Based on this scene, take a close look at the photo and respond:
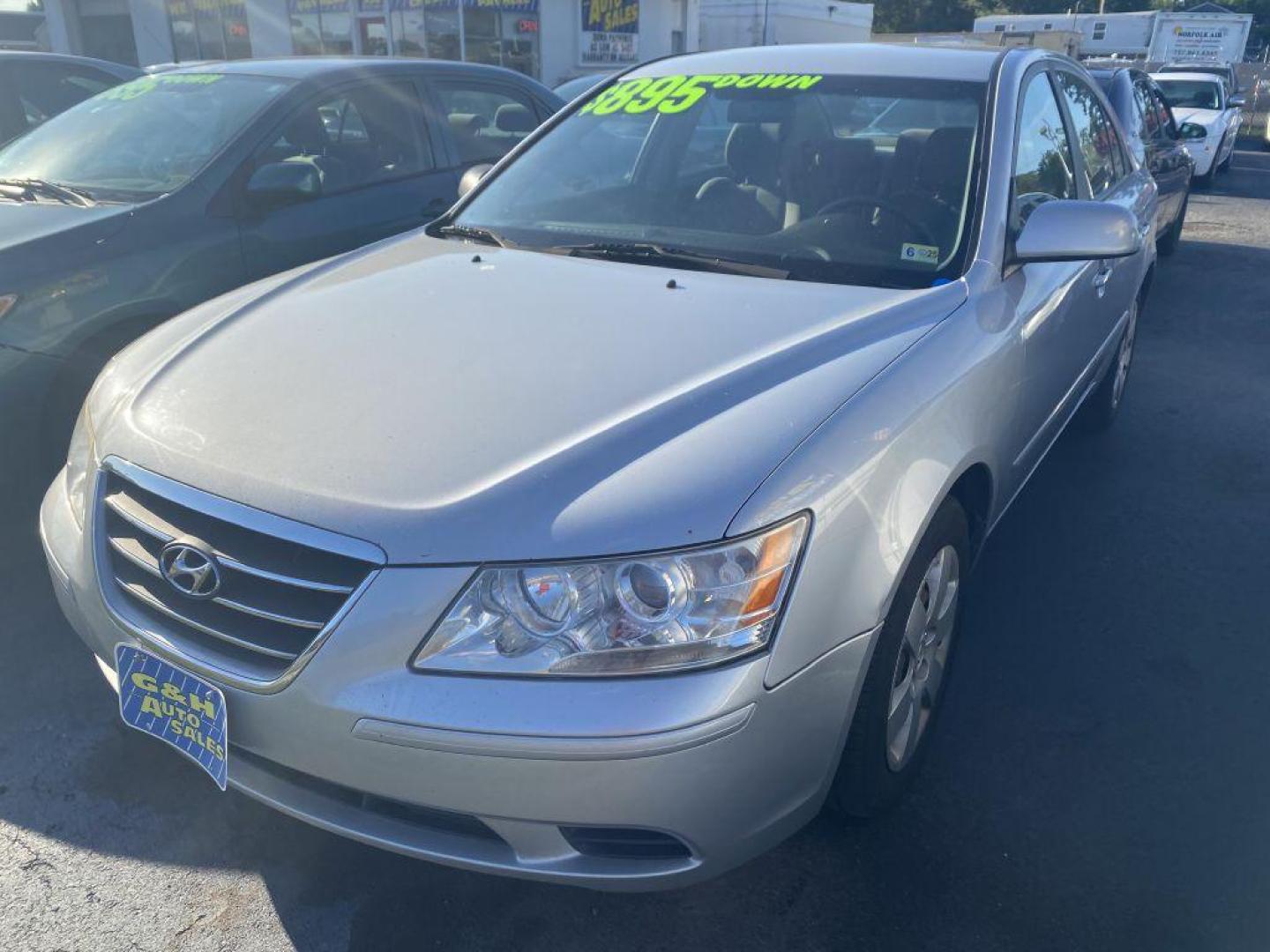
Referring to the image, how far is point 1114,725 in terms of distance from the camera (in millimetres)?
2807

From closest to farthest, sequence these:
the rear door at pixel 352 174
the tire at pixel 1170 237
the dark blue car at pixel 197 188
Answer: the dark blue car at pixel 197 188 < the rear door at pixel 352 174 < the tire at pixel 1170 237

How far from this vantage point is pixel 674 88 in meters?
3.52

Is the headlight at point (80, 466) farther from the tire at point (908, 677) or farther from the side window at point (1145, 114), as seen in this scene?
the side window at point (1145, 114)

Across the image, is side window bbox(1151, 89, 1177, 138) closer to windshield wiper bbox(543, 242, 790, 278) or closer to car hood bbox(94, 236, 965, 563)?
windshield wiper bbox(543, 242, 790, 278)

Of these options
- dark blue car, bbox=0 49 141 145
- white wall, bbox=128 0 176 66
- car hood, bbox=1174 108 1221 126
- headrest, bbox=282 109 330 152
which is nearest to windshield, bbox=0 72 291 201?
headrest, bbox=282 109 330 152

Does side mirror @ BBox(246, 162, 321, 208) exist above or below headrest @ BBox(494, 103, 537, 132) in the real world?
below

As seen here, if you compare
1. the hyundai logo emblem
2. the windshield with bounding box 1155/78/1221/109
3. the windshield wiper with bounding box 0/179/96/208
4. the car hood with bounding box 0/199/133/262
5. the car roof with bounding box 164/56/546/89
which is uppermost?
the car roof with bounding box 164/56/546/89

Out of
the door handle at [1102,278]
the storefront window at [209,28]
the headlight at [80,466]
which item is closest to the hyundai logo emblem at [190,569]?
the headlight at [80,466]

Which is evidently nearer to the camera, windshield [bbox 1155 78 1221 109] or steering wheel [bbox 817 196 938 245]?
steering wheel [bbox 817 196 938 245]

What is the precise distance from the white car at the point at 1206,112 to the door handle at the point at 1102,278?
11.5m

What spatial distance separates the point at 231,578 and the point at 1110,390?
13.9 ft

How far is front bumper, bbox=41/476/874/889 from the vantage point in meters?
1.66

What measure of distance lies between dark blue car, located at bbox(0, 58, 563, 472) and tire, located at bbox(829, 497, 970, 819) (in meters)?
2.88

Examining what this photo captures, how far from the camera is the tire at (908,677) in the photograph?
81.9 inches
